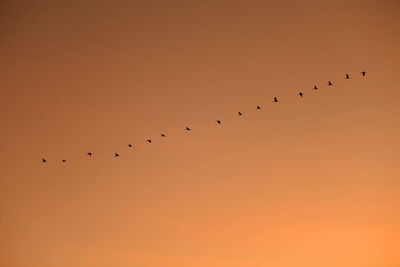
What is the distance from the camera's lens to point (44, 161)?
8369cm

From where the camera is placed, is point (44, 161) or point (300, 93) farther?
point (44, 161)

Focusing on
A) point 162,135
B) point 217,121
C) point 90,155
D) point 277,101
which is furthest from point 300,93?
point 90,155

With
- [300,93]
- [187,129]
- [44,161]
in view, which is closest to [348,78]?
[300,93]

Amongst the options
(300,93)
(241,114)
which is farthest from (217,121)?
(300,93)

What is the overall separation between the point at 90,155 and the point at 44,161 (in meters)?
4.98

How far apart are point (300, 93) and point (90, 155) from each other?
20.2m

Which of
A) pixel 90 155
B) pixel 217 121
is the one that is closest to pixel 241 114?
pixel 217 121

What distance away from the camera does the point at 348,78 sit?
251 feet

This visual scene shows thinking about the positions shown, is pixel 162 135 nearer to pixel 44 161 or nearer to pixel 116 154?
pixel 116 154

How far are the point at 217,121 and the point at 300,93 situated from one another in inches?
305

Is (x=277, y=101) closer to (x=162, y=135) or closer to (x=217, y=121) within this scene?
(x=217, y=121)

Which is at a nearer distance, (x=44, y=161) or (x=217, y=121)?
(x=217, y=121)

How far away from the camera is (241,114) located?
257ft

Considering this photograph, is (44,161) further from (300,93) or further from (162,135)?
(300,93)
